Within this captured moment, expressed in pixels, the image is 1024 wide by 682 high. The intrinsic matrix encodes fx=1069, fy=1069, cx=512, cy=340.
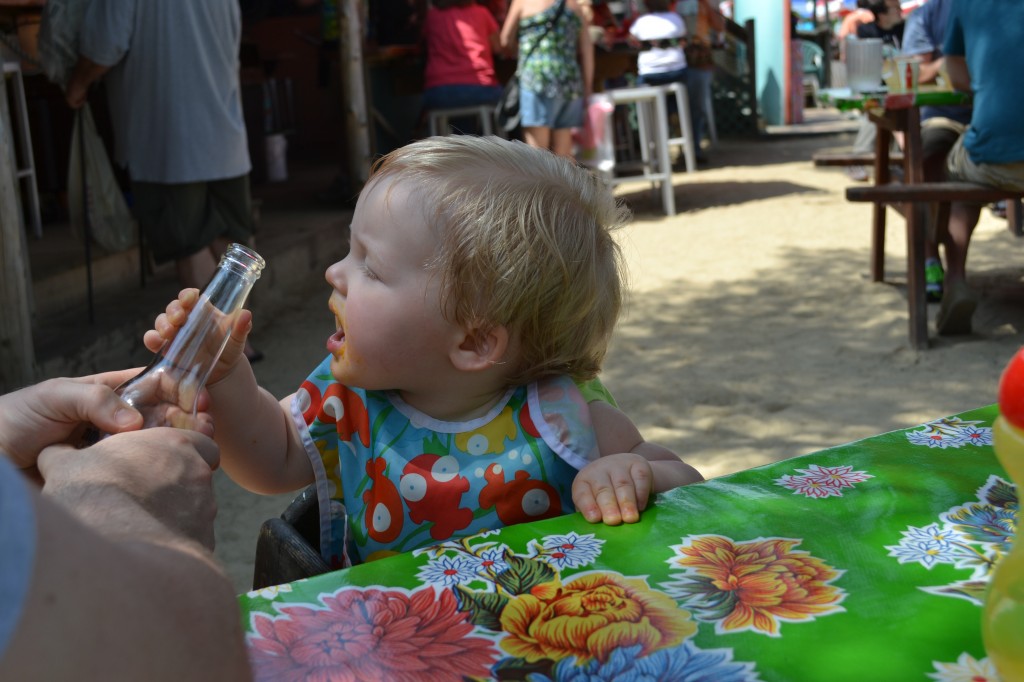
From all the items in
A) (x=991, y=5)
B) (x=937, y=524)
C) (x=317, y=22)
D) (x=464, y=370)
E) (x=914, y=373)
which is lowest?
(x=914, y=373)

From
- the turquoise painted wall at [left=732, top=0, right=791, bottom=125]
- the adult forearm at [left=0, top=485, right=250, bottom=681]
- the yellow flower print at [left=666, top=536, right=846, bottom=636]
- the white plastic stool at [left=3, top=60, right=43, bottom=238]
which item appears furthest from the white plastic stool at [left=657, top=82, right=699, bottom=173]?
the adult forearm at [left=0, top=485, right=250, bottom=681]

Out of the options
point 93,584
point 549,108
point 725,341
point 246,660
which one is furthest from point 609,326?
point 549,108

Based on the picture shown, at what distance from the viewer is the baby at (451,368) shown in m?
1.47

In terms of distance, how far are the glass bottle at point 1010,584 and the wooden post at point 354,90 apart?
7.20 m

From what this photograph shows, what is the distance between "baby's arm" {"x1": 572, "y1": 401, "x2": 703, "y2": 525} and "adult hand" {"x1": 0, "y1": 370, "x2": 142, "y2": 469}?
0.52 metres

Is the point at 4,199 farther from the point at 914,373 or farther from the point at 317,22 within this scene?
the point at 317,22

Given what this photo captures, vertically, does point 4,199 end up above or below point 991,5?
below

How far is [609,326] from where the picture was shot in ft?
5.24

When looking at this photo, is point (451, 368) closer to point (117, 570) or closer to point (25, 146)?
point (117, 570)

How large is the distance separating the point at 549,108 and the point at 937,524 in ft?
23.3

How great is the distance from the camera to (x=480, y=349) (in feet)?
4.96

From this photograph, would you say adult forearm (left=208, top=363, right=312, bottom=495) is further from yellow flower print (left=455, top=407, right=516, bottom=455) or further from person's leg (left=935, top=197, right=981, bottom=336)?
person's leg (left=935, top=197, right=981, bottom=336)

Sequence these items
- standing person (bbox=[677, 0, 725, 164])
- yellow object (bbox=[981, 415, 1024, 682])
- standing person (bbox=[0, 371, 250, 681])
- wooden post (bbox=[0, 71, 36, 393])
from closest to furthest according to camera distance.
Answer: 1. standing person (bbox=[0, 371, 250, 681])
2. yellow object (bbox=[981, 415, 1024, 682])
3. wooden post (bbox=[0, 71, 36, 393])
4. standing person (bbox=[677, 0, 725, 164])

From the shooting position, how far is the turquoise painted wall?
1464 cm
